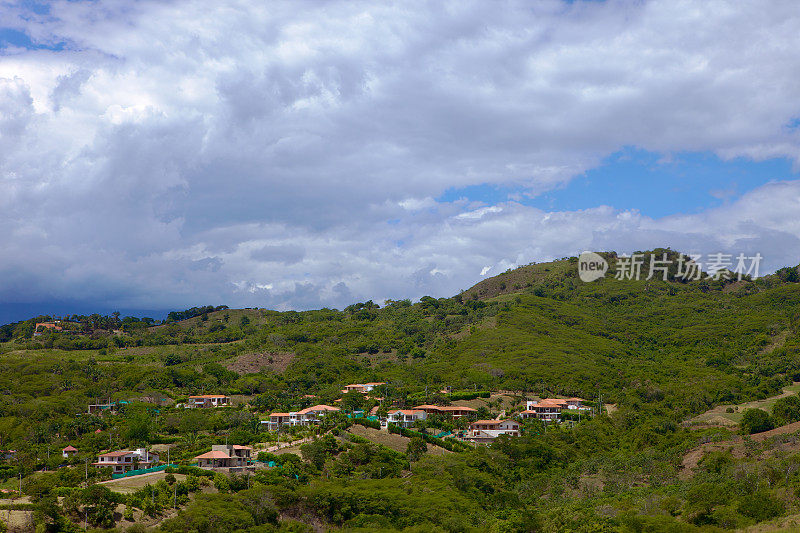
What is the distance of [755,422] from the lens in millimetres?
69375

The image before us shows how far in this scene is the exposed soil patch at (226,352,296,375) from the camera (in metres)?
119

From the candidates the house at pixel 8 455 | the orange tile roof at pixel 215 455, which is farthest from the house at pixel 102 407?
the orange tile roof at pixel 215 455

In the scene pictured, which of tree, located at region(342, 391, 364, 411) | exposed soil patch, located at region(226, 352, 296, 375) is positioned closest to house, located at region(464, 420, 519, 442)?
tree, located at region(342, 391, 364, 411)

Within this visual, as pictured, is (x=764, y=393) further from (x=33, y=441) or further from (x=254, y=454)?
(x=33, y=441)

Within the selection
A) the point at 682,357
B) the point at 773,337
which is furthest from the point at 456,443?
the point at 773,337

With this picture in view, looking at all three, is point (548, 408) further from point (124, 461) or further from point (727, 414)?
point (124, 461)

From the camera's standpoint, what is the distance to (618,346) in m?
124

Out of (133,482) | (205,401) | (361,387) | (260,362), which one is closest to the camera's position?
(133,482)

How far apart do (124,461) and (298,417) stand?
2466cm

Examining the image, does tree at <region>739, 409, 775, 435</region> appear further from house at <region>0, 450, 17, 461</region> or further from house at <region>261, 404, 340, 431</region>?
house at <region>0, 450, 17, 461</region>

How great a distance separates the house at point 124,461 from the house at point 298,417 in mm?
20182

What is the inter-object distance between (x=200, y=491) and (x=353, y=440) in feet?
62.4

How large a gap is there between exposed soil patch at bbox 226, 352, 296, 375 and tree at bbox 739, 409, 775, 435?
71512 mm

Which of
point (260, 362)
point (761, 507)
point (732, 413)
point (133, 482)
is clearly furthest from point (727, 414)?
point (260, 362)
